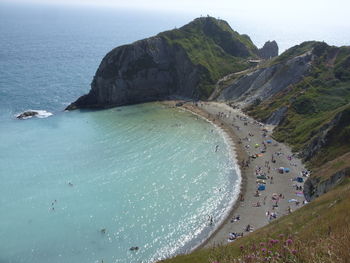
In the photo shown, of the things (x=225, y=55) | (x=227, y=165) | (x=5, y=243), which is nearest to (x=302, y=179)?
(x=227, y=165)

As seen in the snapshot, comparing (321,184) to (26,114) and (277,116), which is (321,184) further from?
(26,114)

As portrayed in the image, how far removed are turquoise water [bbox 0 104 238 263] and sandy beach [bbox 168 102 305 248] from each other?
2.58 meters

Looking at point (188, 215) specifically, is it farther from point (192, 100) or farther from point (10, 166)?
point (192, 100)

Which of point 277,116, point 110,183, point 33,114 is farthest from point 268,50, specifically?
point 110,183

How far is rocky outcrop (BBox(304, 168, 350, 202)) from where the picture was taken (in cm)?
4728

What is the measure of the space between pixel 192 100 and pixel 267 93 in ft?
84.7

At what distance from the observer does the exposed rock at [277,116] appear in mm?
96575

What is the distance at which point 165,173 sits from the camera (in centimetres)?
6962

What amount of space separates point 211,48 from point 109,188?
334 feet

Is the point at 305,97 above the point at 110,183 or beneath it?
above

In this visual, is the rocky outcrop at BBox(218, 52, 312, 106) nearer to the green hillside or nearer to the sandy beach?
the green hillside

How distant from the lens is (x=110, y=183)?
214ft

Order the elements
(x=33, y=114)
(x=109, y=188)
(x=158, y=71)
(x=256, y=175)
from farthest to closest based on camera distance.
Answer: (x=158, y=71)
(x=33, y=114)
(x=256, y=175)
(x=109, y=188)

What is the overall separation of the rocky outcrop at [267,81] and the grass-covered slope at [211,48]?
988 cm
